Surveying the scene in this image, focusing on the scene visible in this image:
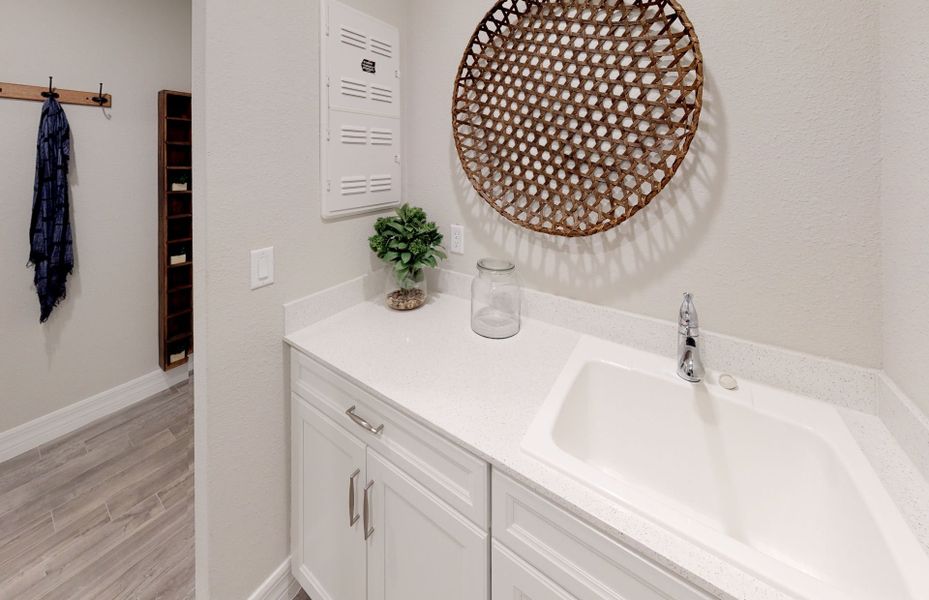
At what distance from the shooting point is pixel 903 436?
0.80 metres

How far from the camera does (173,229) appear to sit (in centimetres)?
266

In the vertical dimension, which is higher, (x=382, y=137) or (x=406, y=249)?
(x=382, y=137)

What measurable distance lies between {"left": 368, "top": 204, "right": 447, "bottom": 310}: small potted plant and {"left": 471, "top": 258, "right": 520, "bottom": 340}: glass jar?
0.20 m

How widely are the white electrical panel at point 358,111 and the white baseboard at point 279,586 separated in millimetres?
1227

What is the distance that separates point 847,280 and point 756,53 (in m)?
0.57

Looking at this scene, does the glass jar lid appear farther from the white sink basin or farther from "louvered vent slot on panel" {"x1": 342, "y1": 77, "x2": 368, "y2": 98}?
"louvered vent slot on panel" {"x1": 342, "y1": 77, "x2": 368, "y2": 98}

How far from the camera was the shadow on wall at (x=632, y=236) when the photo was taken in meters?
1.07

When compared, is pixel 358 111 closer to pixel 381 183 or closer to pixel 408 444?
pixel 381 183

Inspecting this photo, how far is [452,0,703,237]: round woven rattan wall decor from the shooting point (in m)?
1.08

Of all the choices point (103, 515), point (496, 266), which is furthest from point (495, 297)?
point (103, 515)

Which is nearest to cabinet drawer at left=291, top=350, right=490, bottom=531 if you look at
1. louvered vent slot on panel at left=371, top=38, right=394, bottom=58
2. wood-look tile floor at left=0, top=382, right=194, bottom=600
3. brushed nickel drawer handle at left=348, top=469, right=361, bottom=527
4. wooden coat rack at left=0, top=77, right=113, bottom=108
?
brushed nickel drawer handle at left=348, top=469, right=361, bottom=527

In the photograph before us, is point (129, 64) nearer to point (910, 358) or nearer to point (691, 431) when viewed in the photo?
point (691, 431)

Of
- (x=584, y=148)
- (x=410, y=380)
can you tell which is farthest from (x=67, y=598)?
(x=584, y=148)

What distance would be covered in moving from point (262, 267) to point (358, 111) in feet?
2.16
